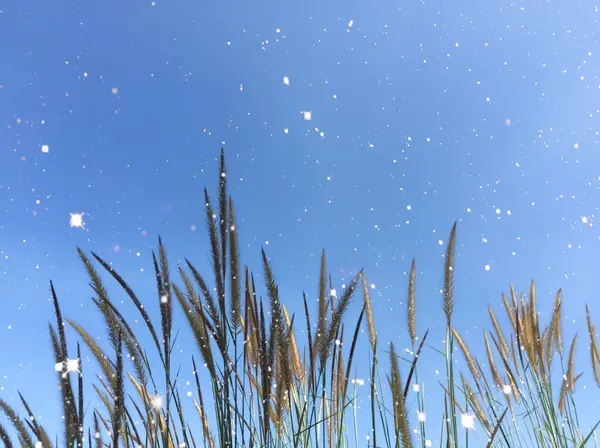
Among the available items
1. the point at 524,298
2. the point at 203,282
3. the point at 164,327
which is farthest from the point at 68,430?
the point at 524,298

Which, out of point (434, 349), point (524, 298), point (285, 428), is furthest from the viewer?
point (524, 298)

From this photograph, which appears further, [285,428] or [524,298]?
[524,298]

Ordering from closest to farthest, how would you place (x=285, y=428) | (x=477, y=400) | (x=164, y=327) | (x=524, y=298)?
(x=164, y=327) → (x=285, y=428) → (x=477, y=400) → (x=524, y=298)

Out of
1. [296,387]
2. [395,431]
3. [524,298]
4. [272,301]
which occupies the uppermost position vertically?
[524,298]

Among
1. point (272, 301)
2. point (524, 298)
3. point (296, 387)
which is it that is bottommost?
point (296, 387)

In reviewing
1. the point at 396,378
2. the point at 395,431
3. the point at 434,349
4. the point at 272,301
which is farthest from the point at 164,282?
the point at 434,349

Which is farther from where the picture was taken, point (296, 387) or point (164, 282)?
point (296, 387)

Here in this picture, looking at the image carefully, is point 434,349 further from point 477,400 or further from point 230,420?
point 230,420

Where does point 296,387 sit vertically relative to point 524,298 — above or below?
below

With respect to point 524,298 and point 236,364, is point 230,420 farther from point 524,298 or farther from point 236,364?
point 524,298
